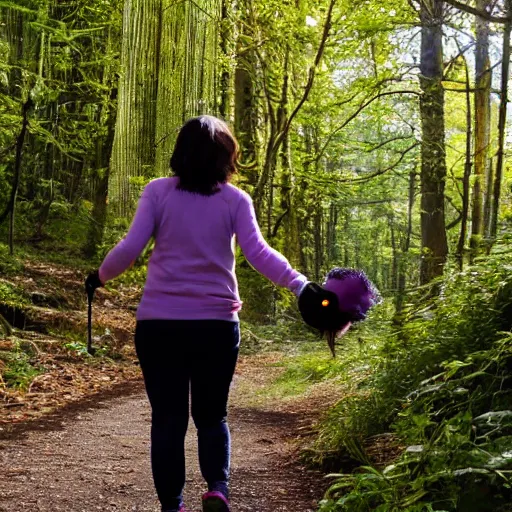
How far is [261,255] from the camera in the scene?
8.86 feet

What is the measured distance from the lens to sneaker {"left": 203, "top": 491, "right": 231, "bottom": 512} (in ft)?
8.93

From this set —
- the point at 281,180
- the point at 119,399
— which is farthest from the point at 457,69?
the point at 119,399

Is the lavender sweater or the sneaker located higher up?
the lavender sweater

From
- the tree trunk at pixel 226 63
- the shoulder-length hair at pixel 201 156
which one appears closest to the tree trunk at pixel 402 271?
the shoulder-length hair at pixel 201 156

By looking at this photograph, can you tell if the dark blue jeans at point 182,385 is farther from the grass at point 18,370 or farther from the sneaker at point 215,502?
the grass at point 18,370

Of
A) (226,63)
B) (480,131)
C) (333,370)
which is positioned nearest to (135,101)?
(226,63)

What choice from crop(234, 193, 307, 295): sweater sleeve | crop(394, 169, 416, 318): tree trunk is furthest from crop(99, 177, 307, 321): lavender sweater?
crop(394, 169, 416, 318): tree trunk

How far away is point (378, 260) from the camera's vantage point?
3794 centimetres

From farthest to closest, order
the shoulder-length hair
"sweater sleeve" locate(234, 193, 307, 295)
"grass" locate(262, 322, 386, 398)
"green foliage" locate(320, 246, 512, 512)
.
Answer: "grass" locate(262, 322, 386, 398) → the shoulder-length hair → "sweater sleeve" locate(234, 193, 307, 295) → "green foliage" locate(320, 246, 512, 512)

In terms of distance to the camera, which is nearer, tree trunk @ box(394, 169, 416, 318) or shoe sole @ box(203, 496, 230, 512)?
shoe sole @ box(203, 496, 230, 512)

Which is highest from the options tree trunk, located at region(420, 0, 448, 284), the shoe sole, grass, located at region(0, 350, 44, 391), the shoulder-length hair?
tree trunk, located at region(420, 0, 448, 284)

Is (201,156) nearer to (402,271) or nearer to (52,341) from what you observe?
(52,341)

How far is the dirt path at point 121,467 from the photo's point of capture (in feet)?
10.7

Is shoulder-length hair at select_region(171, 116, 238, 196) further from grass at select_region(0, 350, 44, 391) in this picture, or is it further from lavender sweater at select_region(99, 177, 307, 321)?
grass at select_region(0, 350, 44, 391)
